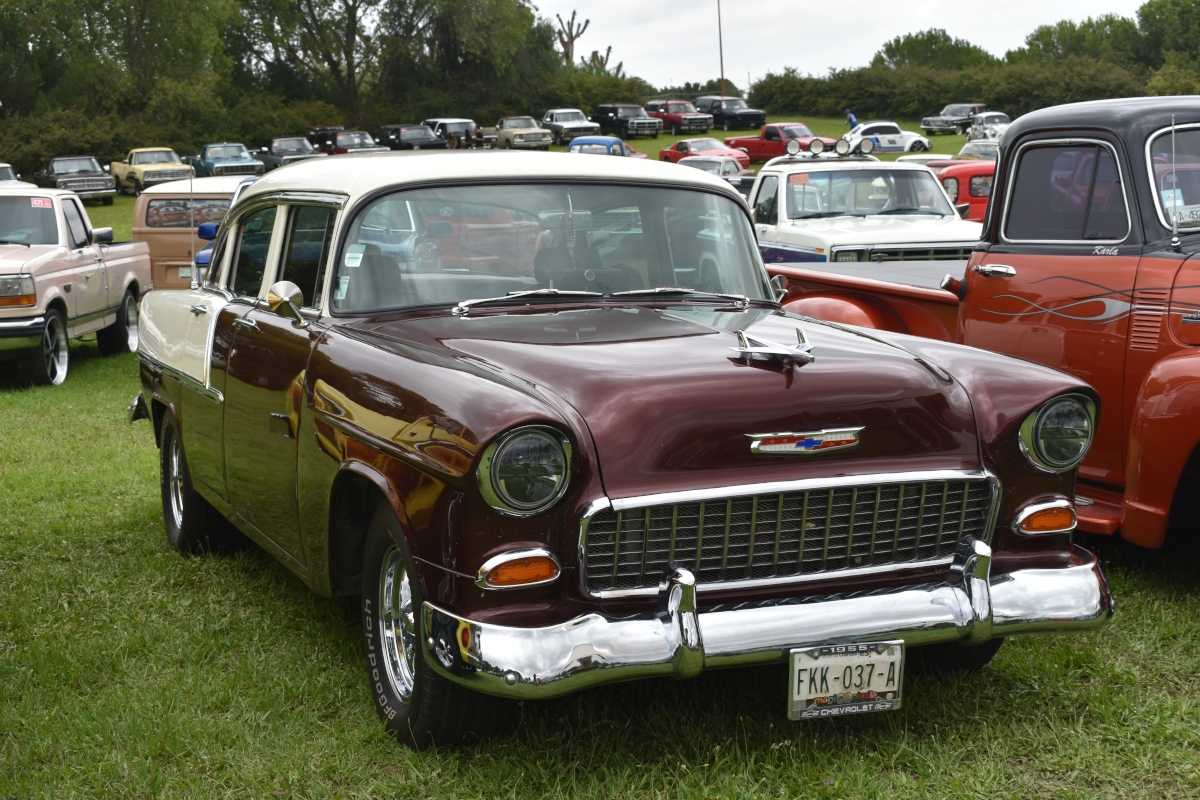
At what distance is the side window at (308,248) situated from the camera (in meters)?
4.68

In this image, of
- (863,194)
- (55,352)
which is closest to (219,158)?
(55,352)

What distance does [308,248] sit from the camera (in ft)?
16.0

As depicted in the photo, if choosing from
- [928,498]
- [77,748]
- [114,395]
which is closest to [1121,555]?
[928,498]

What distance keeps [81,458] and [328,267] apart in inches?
189

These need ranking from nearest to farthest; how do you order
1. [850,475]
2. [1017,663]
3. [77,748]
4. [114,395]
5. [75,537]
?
[850,475] → [77,748] → [1017,663] → [75,537] → [114,395]

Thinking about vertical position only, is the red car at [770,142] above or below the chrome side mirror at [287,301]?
below

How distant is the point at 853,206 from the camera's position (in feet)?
41.6

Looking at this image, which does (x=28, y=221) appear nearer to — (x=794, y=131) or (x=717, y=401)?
(x=717, y=401)

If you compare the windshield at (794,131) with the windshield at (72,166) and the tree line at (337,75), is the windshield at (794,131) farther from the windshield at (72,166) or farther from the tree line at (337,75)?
the windshield at (72,166)

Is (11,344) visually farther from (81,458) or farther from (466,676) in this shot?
(466,676)

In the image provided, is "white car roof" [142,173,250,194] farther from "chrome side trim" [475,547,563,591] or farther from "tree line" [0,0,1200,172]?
"tree line" [0,0,1200,172]

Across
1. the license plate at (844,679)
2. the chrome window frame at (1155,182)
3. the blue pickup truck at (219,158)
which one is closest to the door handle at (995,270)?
the chrome window frame at (1155,182)

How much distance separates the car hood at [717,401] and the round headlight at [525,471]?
83 mm

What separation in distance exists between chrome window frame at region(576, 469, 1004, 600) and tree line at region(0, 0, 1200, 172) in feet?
144
